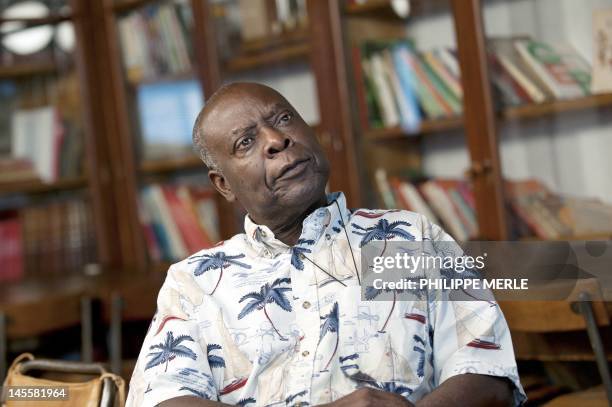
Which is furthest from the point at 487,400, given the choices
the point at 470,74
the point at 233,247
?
the point at 470,74

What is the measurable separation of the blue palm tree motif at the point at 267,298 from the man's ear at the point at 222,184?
24 cm

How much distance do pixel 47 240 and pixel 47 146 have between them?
1.35 ft

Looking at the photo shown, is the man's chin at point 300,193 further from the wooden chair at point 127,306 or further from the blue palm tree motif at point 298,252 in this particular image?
the wooden chair at point 127,306

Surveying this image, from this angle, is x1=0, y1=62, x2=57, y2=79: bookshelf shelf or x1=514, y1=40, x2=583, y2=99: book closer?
x1=514, y1=40, x2=583, y2=99: book

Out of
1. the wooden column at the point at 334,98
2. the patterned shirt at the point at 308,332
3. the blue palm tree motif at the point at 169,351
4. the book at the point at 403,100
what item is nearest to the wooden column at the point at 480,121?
the book at the point at 403,100

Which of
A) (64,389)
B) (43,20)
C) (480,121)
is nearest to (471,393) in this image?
(64,389)

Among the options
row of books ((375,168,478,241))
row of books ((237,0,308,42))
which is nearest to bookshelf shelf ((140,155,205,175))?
row of books ((237,0,308,42))

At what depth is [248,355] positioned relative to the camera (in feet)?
5.16

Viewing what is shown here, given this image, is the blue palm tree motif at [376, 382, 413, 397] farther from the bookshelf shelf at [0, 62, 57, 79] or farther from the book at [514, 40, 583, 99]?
the bookshelf shelf at [0, 62, 57, 79]

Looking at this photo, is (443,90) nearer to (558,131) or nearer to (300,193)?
(558,131)

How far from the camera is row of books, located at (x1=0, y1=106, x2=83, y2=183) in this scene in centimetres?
411

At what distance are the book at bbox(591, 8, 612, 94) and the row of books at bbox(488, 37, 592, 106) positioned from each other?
0.03 m

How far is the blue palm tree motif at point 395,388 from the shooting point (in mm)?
1519

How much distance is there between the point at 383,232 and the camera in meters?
1.65
